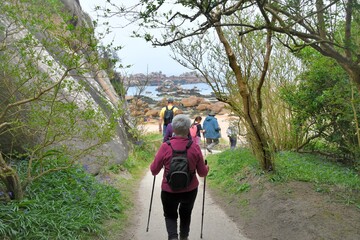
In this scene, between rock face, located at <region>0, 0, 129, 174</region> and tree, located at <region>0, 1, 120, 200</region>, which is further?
rock face, located at <region>0, 0, 129, 174</region>

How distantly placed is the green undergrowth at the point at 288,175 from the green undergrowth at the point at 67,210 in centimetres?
239

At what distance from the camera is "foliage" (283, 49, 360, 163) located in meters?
8.26

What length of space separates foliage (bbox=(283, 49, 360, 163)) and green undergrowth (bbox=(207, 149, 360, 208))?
0.69 m

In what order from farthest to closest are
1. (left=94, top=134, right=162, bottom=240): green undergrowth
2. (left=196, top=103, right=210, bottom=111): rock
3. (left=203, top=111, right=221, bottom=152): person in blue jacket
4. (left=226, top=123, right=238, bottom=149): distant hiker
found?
(left=196, top=103, right=210, bottom=111): rock
(left=203, top=111, right=221, bottom=152): person in blue jacket
(left=226, top=123, right=238, bottom=149): distant hiker
(left=94, top=134, right=162, bottom=240): green undergrowth

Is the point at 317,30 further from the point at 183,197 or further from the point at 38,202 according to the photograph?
the point at 38,202

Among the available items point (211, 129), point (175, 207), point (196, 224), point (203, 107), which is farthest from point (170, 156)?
point (203, 107)

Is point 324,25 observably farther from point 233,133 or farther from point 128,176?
point 233,133

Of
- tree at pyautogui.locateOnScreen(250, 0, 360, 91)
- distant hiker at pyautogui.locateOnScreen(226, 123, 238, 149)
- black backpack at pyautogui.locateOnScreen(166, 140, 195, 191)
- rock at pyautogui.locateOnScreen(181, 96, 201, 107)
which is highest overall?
rock at pyautogui.locateOnScreen(181, 96, 201, 107)

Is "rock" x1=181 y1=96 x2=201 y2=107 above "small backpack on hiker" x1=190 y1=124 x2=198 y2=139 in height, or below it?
above

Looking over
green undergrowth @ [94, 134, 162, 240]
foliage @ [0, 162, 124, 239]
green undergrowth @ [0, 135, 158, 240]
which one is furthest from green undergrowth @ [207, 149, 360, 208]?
foliage @ [0, 162, 124, 239]

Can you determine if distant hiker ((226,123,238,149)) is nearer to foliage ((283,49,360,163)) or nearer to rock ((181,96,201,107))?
foliage ((283,49,360,163))

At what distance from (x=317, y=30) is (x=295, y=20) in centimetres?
84

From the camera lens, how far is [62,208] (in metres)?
5.08

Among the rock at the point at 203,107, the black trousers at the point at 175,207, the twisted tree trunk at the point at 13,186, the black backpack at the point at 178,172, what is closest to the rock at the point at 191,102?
the rock at the point at 203,107
